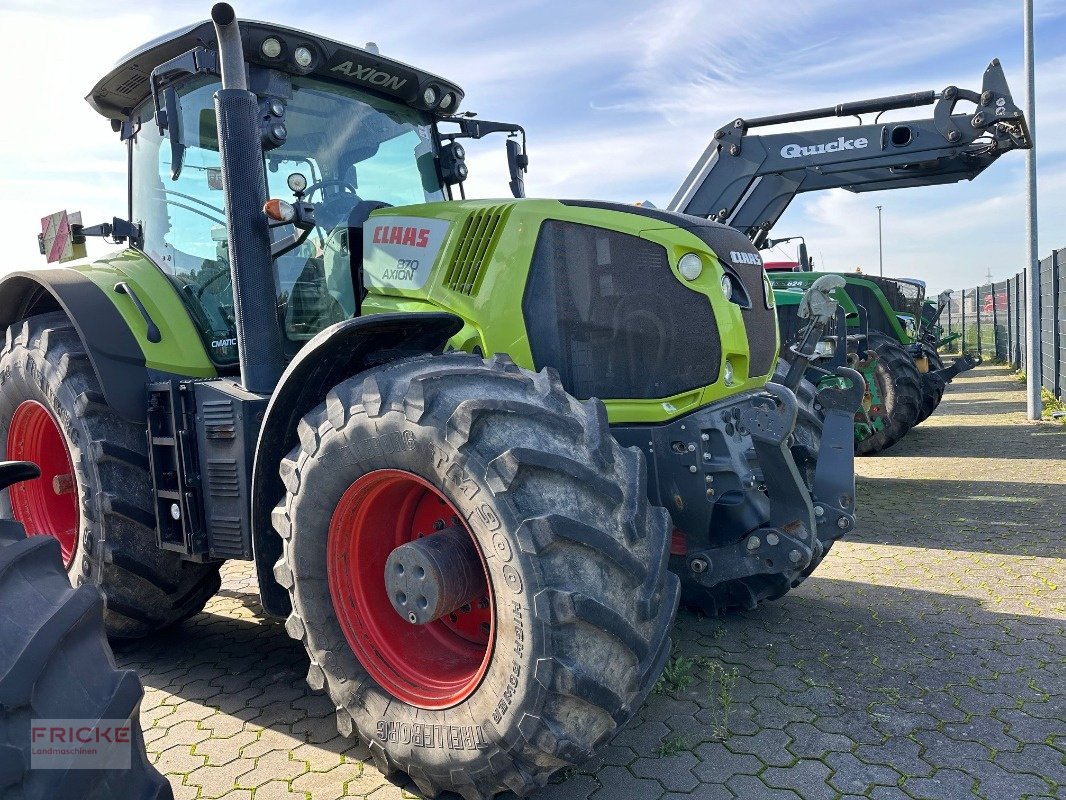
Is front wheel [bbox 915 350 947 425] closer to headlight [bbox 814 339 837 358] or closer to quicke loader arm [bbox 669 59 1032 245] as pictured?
quicke loader arm [bbox 669 59 1032 245]

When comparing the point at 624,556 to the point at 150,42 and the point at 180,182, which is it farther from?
the point at 150,42

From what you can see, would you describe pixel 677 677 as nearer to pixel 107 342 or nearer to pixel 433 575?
pixel 433 575

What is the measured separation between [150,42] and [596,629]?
3.36 m

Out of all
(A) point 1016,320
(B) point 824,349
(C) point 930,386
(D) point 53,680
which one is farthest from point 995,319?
(D) point 53,680

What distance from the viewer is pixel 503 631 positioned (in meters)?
2.42

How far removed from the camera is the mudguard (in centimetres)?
374

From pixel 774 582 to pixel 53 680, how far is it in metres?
3.11

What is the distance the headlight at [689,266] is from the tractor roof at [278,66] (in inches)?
67.1

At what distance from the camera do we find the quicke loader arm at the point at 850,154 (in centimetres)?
824

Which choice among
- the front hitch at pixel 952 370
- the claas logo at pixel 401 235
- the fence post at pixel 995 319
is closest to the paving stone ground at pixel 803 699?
the claas logo at pixel 401 235

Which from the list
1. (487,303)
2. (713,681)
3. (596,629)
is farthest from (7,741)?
(713,681)

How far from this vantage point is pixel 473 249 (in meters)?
3.38

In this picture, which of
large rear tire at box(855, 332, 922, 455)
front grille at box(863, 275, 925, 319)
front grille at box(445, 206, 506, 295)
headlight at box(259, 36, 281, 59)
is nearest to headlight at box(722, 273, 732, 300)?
front grille at box(445, 206, 506, 295)

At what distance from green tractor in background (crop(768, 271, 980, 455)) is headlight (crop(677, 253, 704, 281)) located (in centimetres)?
543
